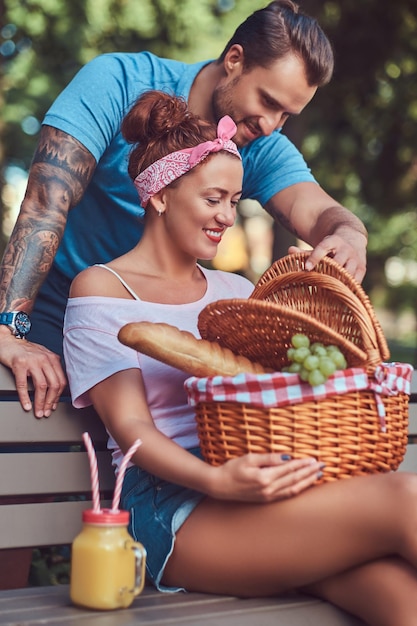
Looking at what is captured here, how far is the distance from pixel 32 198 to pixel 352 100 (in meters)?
7.20

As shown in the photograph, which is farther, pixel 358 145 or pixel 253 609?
pixel 358 145

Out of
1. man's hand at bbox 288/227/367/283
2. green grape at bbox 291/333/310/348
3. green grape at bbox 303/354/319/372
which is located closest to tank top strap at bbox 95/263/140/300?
man's hand at bbox 288/227/367/283

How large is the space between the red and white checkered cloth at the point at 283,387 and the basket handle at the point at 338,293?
0.05 metres

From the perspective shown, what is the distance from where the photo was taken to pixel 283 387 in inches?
84.4

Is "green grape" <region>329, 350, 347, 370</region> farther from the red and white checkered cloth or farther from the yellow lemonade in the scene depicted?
the yellow lemonade

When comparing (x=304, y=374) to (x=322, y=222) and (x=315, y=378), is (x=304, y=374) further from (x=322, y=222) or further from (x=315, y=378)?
(x=322, y=222)

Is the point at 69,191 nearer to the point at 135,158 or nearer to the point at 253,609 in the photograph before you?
the point at 135,158

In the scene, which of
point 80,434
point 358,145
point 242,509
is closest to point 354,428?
point 242,509

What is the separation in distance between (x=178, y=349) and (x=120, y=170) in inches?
44.9

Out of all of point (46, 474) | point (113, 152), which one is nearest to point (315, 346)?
point (46, 474)

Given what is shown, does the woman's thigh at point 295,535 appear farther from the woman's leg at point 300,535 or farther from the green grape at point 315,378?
the green grape at point 315,378

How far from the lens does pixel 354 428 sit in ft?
7.19

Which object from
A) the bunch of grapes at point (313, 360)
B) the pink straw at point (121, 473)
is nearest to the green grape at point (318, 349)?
the bunch of grapes at point (313, 360)

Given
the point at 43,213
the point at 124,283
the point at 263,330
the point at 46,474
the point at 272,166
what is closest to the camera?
the point at 263,330
